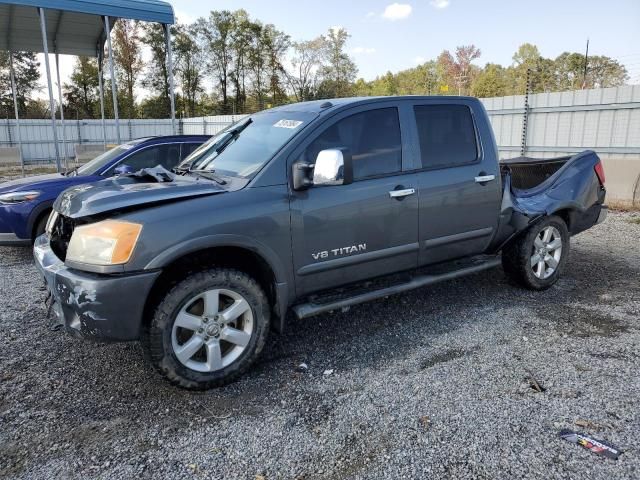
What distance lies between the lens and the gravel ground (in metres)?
2.48

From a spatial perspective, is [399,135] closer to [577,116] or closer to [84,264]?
[84,264]

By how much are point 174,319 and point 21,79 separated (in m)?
Answer: 43.9

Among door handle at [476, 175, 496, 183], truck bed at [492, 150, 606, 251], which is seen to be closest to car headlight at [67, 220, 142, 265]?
door handle at [476, 175, 496, 183]

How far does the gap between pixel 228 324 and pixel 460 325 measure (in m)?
2.07

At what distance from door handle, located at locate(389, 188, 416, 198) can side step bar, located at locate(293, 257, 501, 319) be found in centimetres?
72

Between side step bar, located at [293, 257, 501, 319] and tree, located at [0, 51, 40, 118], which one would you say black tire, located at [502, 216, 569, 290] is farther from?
tree, located at [0, 51, 40, 118]

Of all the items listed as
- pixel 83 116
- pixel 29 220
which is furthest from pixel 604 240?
pixel 83 116

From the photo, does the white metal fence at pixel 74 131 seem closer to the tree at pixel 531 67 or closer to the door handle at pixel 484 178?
the door handle at pixel 484 178

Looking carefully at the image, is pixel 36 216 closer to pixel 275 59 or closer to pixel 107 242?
pixel 107 242

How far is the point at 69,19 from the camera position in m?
12.9

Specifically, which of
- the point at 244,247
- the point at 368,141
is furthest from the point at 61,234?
the point at 368,141

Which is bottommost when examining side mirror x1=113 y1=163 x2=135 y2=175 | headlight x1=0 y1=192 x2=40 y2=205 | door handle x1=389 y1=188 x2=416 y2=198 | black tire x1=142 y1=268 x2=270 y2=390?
black tire x1=142 y1=268 x2=270 y2=390

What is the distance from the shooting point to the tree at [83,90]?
126 ft

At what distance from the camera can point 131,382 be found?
332 cm
